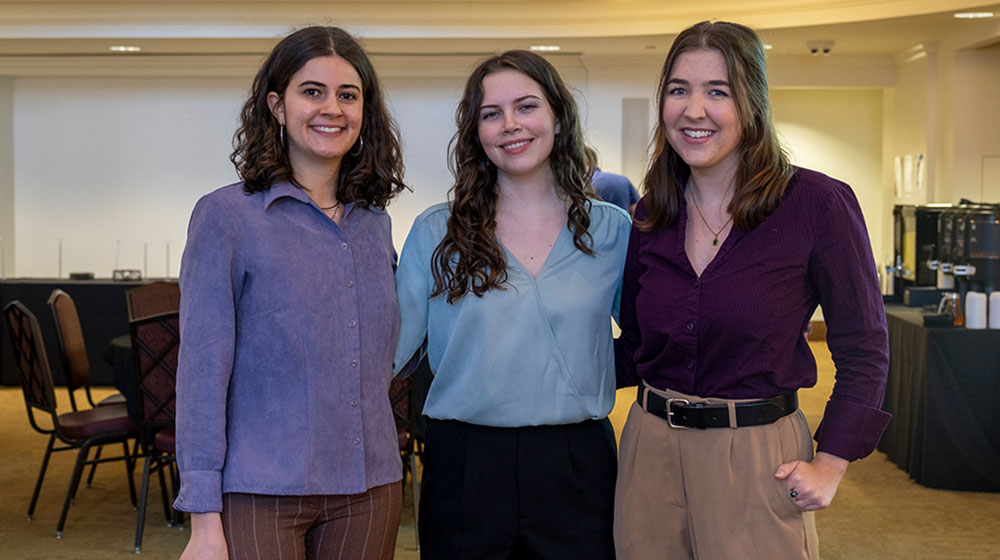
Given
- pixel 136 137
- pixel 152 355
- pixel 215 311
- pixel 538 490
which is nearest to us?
pixel 215 311

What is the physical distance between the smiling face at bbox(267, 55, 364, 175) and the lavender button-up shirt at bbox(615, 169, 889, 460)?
713 millimetres

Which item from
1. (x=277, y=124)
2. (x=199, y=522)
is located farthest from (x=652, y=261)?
(x=199, y=522)

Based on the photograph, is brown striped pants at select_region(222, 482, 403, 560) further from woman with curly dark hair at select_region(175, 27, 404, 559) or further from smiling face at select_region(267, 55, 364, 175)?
smiling face at select_region(267, 55, 364, 175)

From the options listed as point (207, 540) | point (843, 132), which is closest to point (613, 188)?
point (207, 540)

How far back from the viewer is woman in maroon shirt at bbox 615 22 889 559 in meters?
1.92

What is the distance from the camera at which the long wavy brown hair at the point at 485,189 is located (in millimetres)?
2086

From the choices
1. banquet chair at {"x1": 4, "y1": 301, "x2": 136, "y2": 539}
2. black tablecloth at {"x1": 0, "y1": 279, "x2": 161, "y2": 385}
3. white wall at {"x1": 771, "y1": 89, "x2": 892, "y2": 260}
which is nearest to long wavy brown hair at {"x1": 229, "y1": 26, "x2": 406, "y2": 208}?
banquet chair at {"x1": 4, "y1": 301, "x2": 136, "y2": 539}

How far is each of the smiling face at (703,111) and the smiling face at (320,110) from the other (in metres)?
0.62

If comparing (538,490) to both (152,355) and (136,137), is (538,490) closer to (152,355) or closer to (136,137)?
(152,355)

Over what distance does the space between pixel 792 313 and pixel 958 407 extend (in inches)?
154

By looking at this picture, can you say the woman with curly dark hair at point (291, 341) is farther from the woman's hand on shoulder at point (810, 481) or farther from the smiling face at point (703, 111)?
the woman's hand on shoulder at point (810, 481)

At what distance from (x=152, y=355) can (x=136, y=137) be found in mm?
6242

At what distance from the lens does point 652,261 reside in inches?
81.0

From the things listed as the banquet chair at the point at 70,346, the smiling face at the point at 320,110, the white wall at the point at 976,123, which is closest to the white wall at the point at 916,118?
the white wall at the point at 976,123
